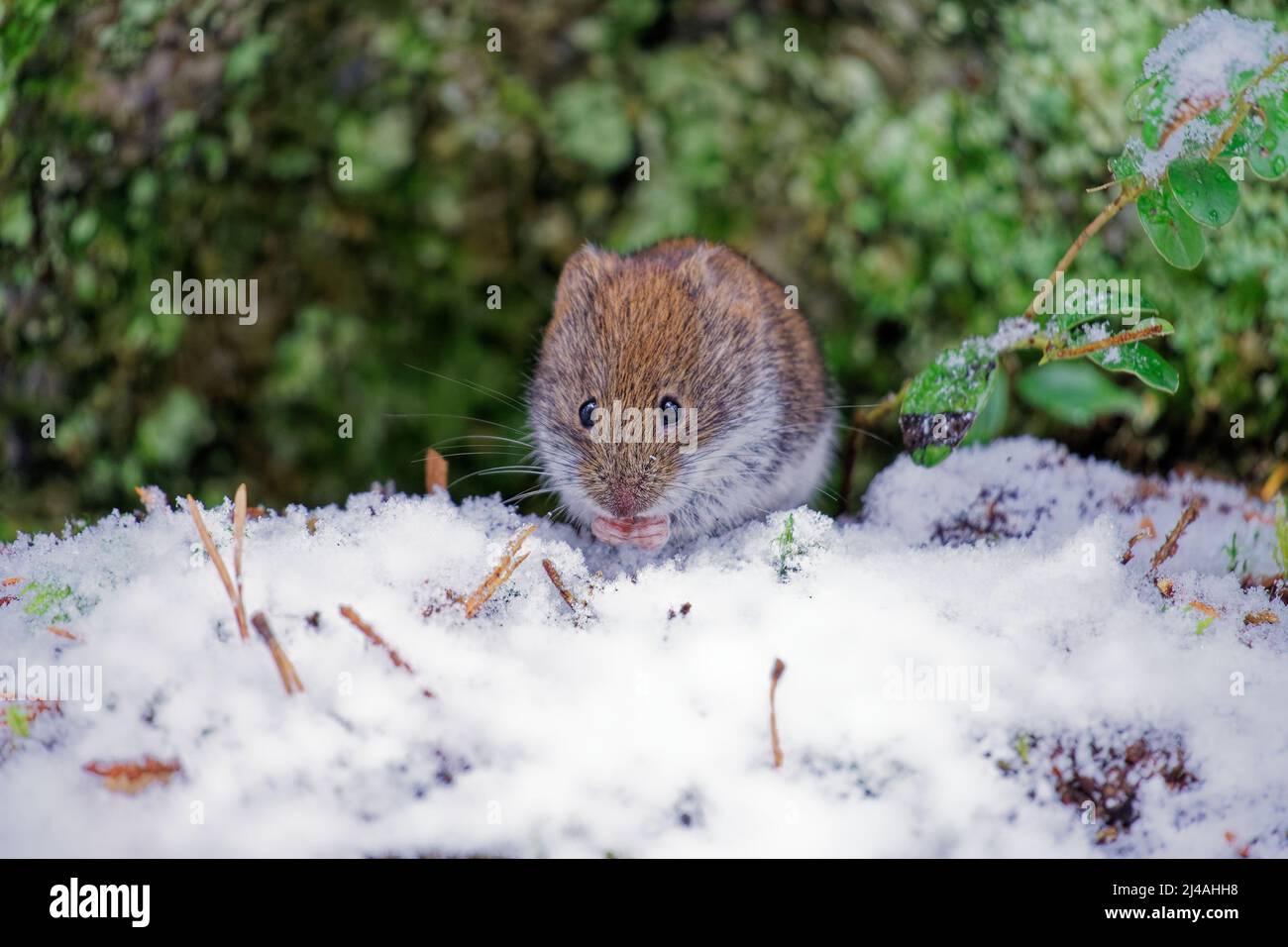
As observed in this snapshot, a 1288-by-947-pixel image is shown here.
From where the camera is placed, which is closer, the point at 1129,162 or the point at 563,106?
the point at 1129,162

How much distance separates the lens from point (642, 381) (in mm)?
2750

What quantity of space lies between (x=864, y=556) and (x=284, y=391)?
270cm

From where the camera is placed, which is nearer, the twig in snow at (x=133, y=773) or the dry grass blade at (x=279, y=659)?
the twig in snow at (x=133, y=773)

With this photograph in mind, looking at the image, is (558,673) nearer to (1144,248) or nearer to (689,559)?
(689,559)

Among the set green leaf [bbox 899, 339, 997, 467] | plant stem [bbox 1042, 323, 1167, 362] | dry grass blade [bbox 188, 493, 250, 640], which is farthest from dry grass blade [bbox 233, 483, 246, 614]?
plant stem [bbox 1042, 323, 1167, 362]

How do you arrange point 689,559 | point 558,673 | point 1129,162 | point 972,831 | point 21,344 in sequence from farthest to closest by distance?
point 21,344
point 689,559
point 1129,162
point 558,673
point 972,831

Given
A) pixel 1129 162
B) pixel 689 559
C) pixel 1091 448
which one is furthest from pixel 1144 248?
pixel 689 559

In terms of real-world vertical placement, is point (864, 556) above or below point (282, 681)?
above

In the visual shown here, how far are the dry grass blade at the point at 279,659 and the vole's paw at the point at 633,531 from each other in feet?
3.47

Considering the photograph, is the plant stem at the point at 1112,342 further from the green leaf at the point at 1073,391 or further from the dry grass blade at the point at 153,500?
the dry grass blade at the point at 153,500

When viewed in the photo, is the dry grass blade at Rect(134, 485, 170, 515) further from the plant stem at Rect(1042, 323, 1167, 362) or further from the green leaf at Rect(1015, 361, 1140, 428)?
the green leaf at Rect(1015, 361, 1140, 428)

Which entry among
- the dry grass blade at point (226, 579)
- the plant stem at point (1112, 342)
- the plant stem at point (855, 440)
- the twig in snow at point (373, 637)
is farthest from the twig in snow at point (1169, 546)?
the dry grass blade at point (226, 579)

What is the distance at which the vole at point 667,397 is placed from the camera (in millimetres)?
2754

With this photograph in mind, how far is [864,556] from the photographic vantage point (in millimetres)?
2557
